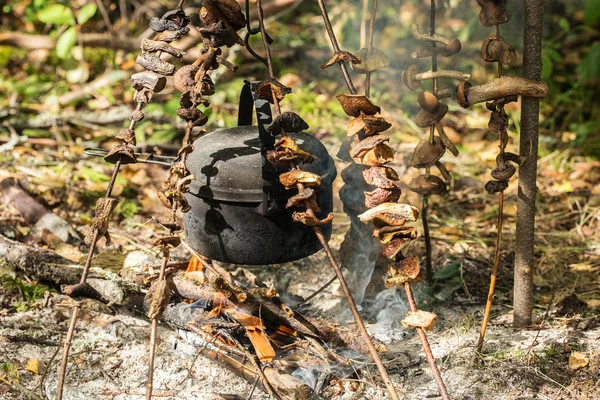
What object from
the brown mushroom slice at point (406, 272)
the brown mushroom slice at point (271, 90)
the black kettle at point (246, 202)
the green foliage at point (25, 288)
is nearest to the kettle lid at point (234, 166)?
the black kettle at point (246, 202)

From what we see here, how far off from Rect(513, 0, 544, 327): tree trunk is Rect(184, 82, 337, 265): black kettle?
63 centimetres

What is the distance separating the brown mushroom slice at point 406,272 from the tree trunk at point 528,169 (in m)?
0.73

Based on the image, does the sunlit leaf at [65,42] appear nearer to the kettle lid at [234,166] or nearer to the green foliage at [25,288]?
the green foliage at [25,288]

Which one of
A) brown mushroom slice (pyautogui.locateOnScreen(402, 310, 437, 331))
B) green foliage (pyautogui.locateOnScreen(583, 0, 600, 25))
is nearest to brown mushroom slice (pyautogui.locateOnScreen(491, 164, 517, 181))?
brown mushroom slice (pyautogui.locateOnScreen(402, 310, 437, 331))

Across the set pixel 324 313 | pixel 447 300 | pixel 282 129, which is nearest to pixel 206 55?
pixel 282 129

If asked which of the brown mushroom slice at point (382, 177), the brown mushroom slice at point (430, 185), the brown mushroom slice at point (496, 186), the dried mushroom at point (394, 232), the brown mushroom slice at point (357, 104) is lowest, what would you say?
the brown mushroom slice at point (430, 185)

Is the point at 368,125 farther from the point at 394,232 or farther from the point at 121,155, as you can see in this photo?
Answer: the point at 121,155

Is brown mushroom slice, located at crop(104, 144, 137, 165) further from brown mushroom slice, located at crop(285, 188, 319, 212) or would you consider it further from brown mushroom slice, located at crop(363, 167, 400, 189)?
brown mushroom slice, located at crop(363, 167, 400, 189)

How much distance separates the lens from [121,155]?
1718mm

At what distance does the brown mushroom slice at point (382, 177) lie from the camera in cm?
165

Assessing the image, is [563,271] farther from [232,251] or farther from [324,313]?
[232,251]

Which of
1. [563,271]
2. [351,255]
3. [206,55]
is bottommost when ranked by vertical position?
[563,271]

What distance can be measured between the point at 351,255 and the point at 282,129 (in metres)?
1.01

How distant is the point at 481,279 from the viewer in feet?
9.27
